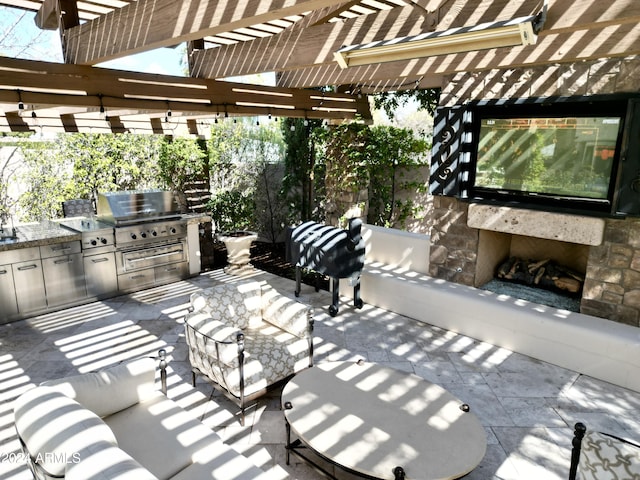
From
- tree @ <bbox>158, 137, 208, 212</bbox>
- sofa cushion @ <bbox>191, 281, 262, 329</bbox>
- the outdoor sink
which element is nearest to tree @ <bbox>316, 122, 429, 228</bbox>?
tree @ <bbox>158, 137, 208, 212</bbox>

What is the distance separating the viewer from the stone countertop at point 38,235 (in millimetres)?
4832

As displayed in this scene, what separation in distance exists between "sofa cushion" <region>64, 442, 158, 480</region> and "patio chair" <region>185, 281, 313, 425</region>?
4.46 feet

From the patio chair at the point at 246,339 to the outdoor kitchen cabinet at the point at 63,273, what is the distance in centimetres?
264

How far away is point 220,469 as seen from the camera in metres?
2.14

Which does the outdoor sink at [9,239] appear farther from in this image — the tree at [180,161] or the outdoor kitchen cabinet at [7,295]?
the tree at [180,161]

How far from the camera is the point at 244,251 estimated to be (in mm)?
6930

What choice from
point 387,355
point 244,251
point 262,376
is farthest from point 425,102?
point 262,376

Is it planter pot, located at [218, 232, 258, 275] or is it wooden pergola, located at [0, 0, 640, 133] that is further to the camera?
planter pot, located at [218, 232, 258, 275]

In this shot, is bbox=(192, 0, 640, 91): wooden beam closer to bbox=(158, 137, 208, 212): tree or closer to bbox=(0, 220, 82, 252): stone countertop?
bbox=(0, 220, 82, 252): stone countertop

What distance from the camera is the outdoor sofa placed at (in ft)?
5.57

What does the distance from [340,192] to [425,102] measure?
2035mm

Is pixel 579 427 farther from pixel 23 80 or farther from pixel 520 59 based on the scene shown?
pixel 23 80

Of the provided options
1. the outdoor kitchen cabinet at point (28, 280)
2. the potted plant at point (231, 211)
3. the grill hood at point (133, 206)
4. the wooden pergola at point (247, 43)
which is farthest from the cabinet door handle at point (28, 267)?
the potted plant at point (231, 211)

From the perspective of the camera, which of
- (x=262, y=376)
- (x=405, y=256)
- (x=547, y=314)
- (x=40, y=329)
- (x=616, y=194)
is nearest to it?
(x=262, y=376)
